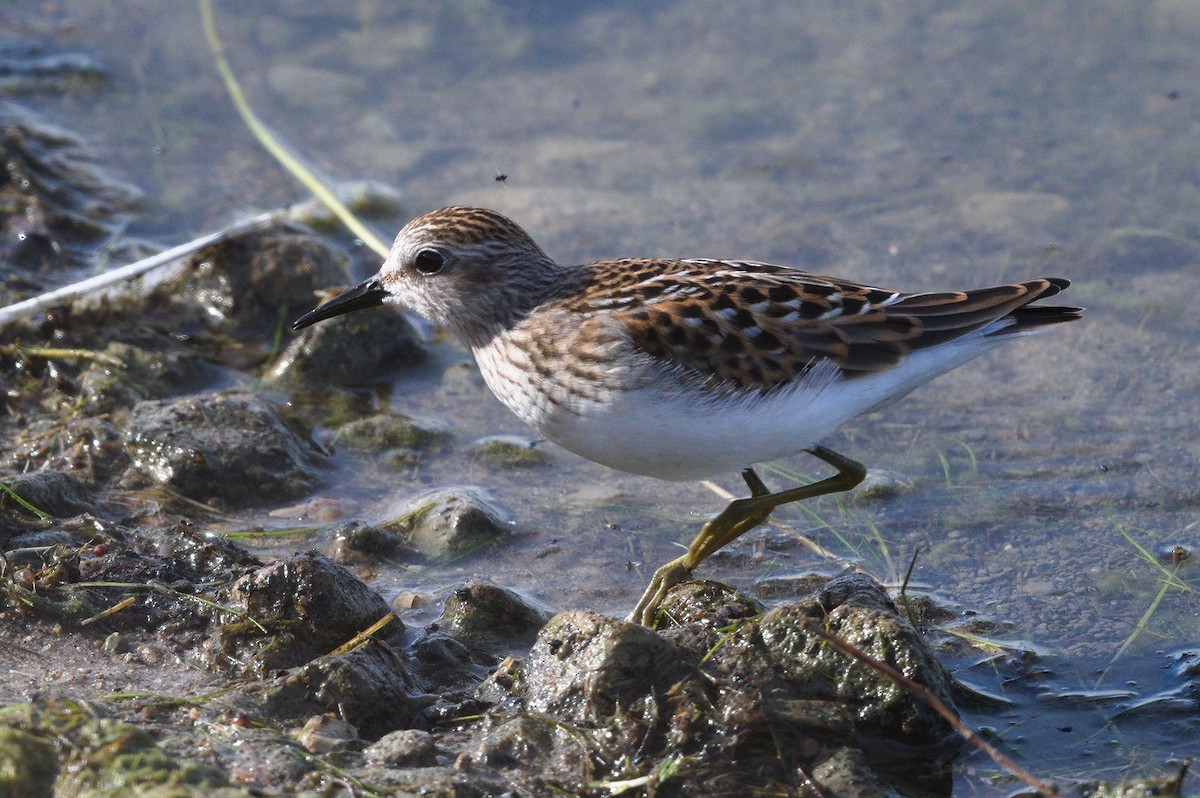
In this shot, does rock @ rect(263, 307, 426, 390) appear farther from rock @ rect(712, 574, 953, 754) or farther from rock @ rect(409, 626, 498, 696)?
rock @ rect(712, 574, 953, 754)

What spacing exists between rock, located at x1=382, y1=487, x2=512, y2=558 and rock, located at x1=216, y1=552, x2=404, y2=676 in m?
1.15

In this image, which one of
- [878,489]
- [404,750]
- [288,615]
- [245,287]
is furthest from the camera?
[245,287]

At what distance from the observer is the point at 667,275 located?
5.46 m

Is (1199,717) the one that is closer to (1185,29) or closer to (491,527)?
(491,527)

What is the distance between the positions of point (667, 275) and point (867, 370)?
0.91 meters

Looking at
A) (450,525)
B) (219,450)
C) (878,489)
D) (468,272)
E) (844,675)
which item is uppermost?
(468,272)

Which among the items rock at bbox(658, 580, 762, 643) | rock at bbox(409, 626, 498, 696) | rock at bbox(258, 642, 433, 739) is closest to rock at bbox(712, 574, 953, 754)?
rock at bbox(658, 580, 762, 643)

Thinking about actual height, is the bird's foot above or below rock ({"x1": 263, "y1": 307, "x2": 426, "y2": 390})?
below

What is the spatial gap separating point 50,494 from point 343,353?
225 cm

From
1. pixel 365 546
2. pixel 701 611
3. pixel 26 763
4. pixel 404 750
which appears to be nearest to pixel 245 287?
pixel 365 546

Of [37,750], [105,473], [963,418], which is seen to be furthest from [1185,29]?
[37,750]

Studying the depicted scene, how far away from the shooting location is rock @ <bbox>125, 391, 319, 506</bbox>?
6.33m

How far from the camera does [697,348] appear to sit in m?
5.08

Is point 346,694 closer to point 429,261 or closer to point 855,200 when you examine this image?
point 429,261
